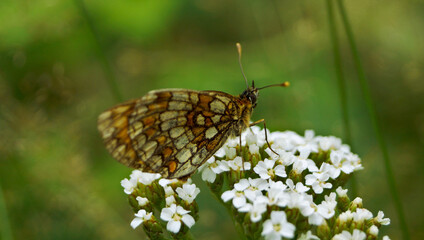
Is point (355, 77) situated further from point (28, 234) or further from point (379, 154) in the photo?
point (28, 234)

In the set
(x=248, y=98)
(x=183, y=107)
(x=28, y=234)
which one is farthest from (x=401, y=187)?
(x=28, y=234)

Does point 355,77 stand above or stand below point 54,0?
below

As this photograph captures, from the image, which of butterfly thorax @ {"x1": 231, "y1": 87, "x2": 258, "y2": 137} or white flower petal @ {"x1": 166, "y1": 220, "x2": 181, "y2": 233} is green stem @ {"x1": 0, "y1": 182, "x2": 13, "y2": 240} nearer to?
white flower petal @ {"x1": 166, "y1": 220, "x2": 181, "y2": 233}

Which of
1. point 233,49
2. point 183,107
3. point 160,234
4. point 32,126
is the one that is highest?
point 233,49

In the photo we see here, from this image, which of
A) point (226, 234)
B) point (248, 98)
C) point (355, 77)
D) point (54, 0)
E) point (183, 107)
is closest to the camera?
point (183, 107)

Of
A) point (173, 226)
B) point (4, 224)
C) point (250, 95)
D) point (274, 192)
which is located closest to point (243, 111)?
point (250, 95)

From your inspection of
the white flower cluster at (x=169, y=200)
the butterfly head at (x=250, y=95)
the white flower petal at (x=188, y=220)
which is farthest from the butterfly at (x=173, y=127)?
the white flower petal at (x=188, y=220)
